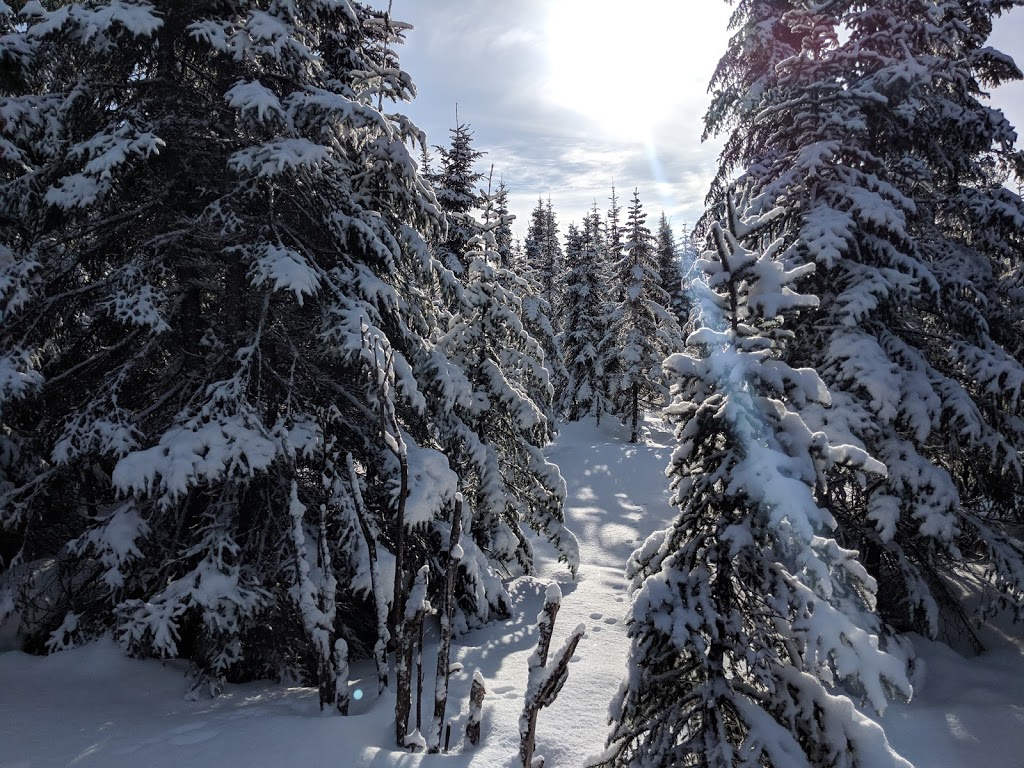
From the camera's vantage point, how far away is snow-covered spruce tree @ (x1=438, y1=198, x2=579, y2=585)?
10.4m

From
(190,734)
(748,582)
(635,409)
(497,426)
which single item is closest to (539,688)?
(748,582)

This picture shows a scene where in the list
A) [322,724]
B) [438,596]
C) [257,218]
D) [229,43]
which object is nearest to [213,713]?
[322,724]

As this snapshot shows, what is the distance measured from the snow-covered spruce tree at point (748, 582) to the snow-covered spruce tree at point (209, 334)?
8.92 ft

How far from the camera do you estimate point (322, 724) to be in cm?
528

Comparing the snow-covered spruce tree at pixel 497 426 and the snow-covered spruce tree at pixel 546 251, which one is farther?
the snow-covered spruce tree at pixel 546 251

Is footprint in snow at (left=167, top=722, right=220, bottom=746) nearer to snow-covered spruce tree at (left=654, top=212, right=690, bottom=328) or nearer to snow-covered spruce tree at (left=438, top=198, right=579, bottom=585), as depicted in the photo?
snow-covered spruce tree at (left=438, top=198, right=579, bottom=585)

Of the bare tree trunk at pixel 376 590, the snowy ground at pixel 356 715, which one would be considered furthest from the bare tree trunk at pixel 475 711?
the bare tree trunk at pixel 376 590

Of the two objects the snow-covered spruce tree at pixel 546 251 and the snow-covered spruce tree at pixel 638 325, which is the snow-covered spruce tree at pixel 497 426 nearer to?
the snow-covered spruce tree at pixel 638 325

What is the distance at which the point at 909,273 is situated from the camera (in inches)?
332

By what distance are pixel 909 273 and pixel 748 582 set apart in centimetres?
680

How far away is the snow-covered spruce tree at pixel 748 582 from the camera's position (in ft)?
11.4

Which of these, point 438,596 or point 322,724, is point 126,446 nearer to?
point 322,724

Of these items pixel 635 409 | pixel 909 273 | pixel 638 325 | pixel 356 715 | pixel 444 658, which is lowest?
pixel 356 715

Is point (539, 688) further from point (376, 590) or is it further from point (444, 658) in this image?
point (376, 590)
